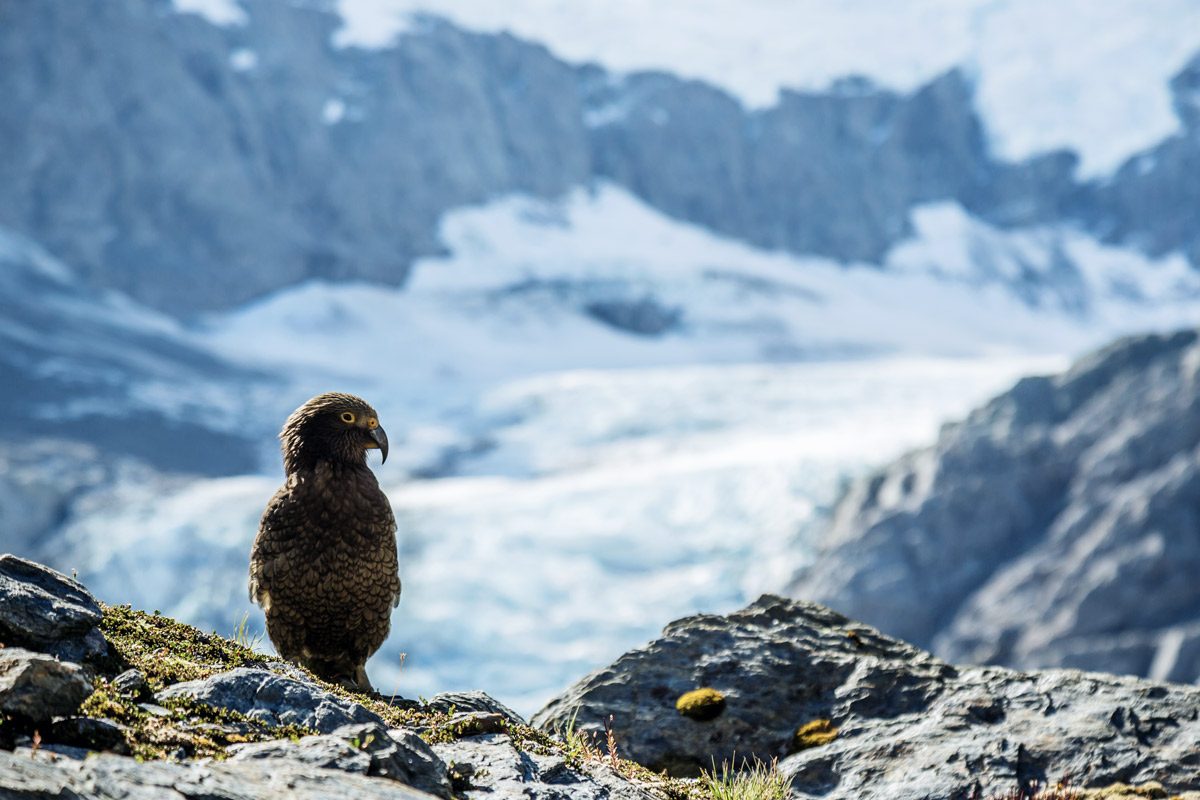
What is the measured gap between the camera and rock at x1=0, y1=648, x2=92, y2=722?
15.1ft

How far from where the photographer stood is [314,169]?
198m

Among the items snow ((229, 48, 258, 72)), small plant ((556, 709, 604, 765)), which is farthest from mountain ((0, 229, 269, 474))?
small plant ((556, 709, 604, 765))

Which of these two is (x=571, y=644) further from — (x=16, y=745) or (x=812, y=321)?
(x=812, y=321)

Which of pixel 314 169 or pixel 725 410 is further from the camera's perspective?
pixel 314 169

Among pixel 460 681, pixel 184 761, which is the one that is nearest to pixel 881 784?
pixel 184 761

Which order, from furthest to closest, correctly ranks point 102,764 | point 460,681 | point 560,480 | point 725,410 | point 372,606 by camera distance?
point 725,410 < point 560,480 < point 460,681 < point 372,606 < point 102,764

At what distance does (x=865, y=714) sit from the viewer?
26.3ft

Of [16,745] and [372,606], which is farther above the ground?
[372,606]

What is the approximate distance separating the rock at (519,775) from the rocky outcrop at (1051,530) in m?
70.0

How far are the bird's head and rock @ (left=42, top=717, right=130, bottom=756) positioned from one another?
327 centimetres

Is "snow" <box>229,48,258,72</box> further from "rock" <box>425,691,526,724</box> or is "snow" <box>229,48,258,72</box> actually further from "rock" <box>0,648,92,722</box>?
"rock" <box>0,648,92,722</box>

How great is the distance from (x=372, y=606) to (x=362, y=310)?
172 meters

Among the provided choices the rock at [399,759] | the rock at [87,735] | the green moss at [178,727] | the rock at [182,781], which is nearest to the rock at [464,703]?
the rock at [399,759]

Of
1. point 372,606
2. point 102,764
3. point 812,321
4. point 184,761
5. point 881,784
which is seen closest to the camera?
point 102,764
